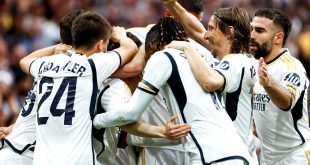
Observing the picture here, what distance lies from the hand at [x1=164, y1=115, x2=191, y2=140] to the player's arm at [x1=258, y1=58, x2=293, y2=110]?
118cm

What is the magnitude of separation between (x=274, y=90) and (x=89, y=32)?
1.90 meters

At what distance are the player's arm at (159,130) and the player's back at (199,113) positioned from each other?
8cm

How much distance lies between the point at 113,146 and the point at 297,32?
11838 millimetres

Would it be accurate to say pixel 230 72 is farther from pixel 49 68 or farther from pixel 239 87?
pixel 49 68

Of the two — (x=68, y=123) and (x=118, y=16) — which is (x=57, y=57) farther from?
(x=118, y=16)

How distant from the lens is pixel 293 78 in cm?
852

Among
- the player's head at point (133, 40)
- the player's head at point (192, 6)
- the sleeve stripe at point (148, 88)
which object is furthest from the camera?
the player's head at point (192, 6)

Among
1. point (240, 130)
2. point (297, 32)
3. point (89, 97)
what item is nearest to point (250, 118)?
point (240, 130)

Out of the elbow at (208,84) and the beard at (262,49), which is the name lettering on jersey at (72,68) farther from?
the beard at (262,49)

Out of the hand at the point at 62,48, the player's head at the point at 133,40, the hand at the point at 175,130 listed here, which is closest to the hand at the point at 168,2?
the player's head at the point at 133,40

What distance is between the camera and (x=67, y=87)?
7.16 metres

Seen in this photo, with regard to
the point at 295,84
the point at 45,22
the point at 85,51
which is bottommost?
the point at 295,84

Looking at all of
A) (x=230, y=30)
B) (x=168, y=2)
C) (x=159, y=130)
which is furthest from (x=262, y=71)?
(x=159, y=130)

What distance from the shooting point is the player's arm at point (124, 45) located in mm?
7555
